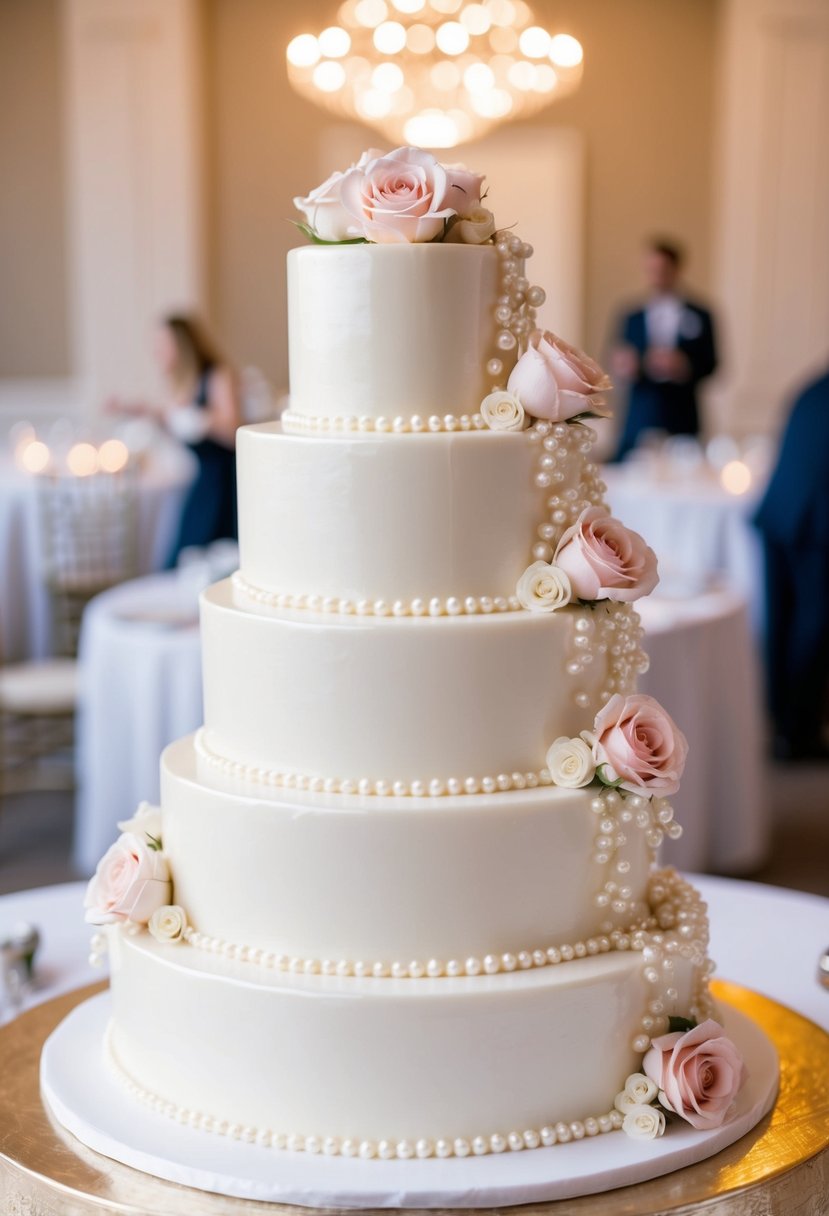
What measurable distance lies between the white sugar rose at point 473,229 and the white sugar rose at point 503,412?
0.19 meters

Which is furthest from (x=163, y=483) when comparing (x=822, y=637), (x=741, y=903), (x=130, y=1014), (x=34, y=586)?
(x=130, y=1014)

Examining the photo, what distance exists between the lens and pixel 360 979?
5.41 feet

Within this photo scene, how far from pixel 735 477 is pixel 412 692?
564 centimetres

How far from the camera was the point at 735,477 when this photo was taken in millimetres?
7055

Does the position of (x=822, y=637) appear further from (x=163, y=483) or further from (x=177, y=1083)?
(x=177, y=1083)

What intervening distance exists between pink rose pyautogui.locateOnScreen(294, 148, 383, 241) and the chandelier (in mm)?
6145

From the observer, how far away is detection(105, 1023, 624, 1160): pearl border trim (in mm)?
1608

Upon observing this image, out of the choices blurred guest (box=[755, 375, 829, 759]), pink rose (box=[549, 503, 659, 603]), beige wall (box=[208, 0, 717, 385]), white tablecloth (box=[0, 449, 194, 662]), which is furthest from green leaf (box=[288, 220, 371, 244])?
beige wall (box=[208, 0, 717, 385])

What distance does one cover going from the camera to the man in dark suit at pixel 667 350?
909cm

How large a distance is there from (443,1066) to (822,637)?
5.15 meters

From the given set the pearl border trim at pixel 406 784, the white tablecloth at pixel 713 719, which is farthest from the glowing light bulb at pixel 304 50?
the pearl border trim at pixel 406 784

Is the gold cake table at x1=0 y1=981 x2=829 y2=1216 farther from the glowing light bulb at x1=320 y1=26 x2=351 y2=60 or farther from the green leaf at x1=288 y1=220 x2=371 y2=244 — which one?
the glowing light bulb at x1=320 y1=26 x2=351 y2=60

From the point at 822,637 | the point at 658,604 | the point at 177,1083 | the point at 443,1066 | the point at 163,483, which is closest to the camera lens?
the point at 443,1066

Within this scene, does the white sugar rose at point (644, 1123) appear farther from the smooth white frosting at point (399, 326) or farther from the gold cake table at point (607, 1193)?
the smooth white frosting at point (399, 326)
